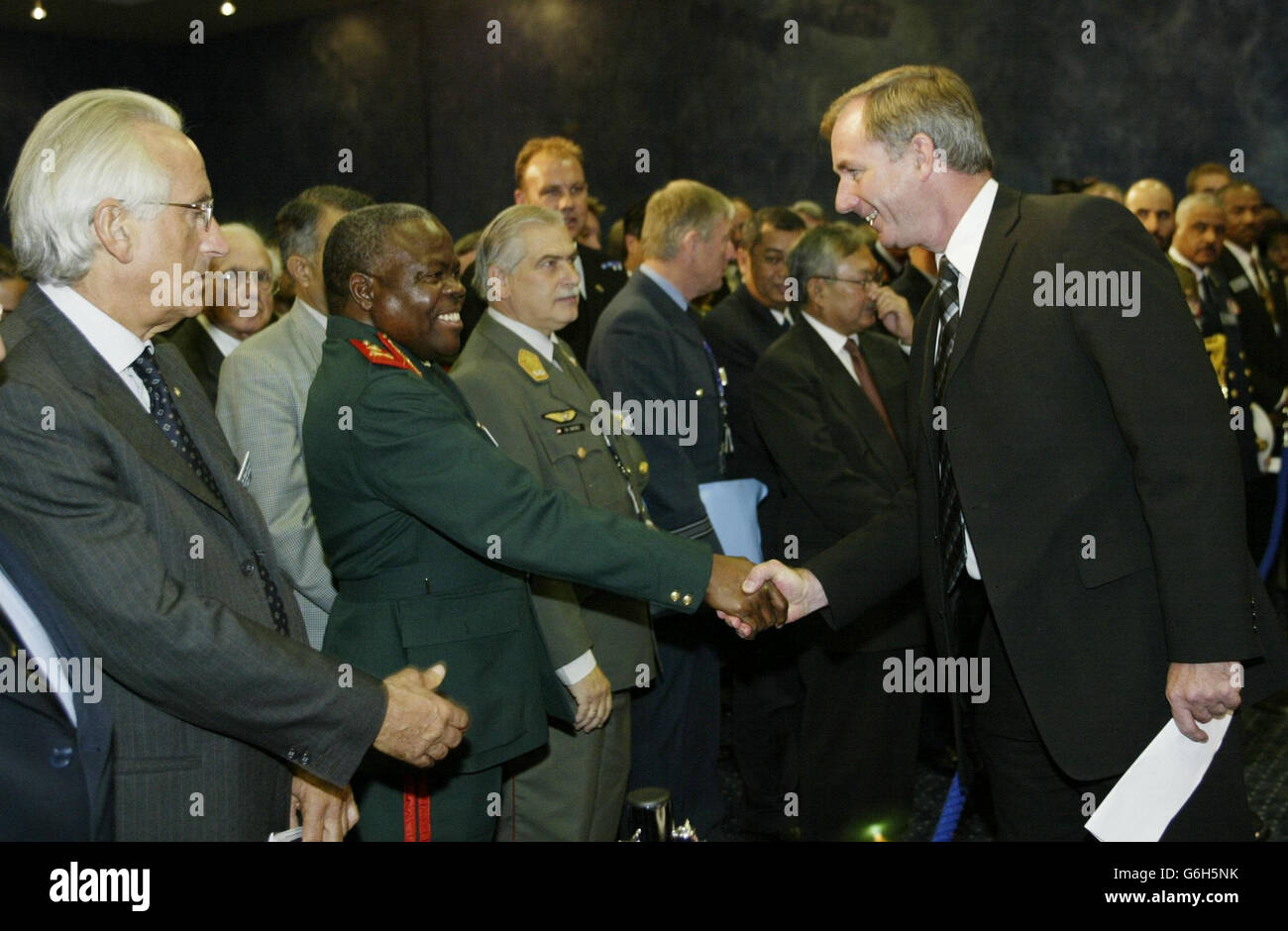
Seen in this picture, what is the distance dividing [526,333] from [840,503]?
1.07 metres

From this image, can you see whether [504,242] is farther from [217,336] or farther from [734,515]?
[734,515]

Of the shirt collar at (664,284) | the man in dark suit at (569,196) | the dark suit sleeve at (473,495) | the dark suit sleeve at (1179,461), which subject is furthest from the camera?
the man in dark suit at (569,196)

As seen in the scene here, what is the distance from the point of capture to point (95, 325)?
172cm

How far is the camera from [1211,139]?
771cm

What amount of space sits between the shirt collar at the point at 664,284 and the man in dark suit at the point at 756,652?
12.5 inches

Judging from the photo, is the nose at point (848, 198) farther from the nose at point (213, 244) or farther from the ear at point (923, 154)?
the nose at point (213, 244)

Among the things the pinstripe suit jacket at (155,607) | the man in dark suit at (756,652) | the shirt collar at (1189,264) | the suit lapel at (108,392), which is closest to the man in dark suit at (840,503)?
the man in dark suit at (756,652)

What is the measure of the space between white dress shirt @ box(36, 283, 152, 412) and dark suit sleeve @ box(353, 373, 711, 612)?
1.78 feet

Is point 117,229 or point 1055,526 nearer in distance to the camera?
point 117,229

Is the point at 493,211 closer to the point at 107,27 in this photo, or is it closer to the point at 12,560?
the point at 107,27

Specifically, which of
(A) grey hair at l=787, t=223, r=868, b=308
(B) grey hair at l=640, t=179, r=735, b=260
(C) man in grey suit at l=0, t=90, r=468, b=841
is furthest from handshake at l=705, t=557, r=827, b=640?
(B) grey hair at l=640, t=179, r=735, b=260

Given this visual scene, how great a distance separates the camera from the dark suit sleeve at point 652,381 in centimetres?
350
